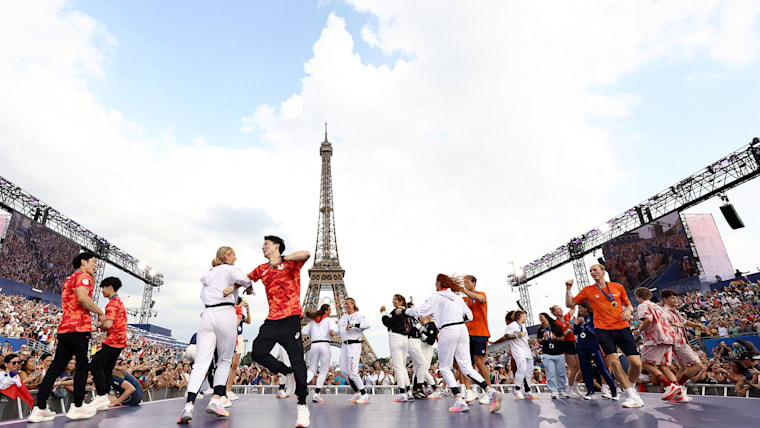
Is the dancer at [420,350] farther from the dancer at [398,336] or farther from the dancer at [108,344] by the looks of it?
the dancer at [108,344]

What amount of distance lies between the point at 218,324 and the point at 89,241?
3001 cm

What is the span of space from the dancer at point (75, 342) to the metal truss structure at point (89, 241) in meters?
19.6

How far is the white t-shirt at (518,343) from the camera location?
6.55 metres

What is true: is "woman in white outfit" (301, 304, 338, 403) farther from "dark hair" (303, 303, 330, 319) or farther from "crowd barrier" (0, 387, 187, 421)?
"crowd barrier" (0, 387, 187, 421)

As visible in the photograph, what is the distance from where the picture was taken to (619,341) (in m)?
5.04

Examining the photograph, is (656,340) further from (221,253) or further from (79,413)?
(79,413)

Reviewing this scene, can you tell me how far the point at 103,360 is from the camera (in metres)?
4.43

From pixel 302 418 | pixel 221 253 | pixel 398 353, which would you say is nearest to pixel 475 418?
pixel 302 418

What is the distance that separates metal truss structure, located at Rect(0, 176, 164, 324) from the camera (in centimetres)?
2139

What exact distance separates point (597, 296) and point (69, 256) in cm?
3286

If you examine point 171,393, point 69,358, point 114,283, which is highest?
point 114,283

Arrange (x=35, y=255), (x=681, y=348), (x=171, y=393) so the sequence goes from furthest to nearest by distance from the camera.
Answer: (x=35, y=255), (x=171, y=393), (x=681, y=348)

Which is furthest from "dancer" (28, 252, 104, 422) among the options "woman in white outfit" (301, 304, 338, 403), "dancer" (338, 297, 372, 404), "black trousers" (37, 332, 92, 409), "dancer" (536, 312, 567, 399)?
"dancer" (536, 312, 567, 399)

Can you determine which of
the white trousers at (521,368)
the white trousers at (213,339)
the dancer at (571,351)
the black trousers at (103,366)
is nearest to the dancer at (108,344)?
the black trousers at (103,366)
